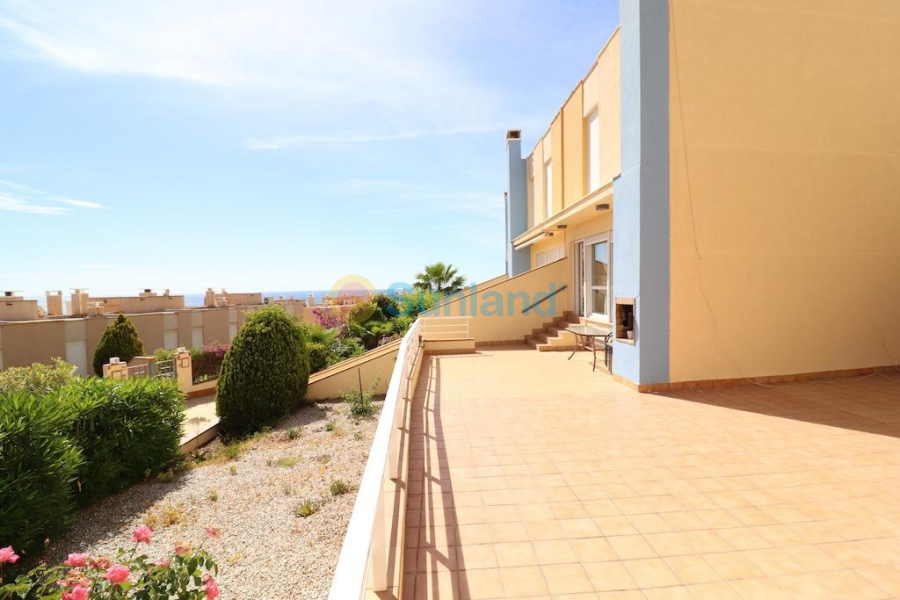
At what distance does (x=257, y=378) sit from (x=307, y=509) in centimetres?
607

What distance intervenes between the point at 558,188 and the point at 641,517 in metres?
11.9

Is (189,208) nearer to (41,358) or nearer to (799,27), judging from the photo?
(41,358)

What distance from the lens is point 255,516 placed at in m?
6.57

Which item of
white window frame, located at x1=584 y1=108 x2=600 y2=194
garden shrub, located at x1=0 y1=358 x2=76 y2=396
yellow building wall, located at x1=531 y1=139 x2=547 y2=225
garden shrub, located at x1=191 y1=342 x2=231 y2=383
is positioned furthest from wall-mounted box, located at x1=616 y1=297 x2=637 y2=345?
garden shrub, located at x1=191 y1=342 x2=231 y2=383

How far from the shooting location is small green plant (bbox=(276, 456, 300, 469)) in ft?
27.5

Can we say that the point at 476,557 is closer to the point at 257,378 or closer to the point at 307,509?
the point at 307,509

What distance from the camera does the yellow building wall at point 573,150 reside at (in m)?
11.7

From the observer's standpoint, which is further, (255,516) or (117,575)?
(255,516)

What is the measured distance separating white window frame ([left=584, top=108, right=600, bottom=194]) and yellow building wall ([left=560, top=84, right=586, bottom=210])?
134mm

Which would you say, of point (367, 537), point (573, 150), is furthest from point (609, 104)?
point (367, 537)

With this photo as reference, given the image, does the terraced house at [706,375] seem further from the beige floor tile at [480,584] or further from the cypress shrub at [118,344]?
the cypress shrub at [118,344]

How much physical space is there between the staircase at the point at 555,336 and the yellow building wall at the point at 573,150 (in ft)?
11.9

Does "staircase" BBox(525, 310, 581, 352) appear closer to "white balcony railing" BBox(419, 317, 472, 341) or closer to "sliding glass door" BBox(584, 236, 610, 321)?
"sliding glass door" BBox(584, 236, 610, 321)

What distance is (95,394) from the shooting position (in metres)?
7.64
